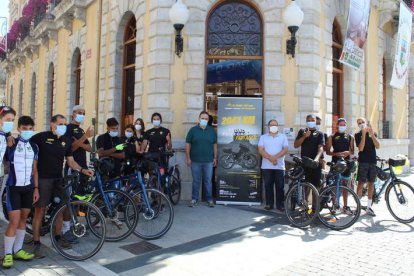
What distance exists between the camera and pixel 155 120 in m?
8.18

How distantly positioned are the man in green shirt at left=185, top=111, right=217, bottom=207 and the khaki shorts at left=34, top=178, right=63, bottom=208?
11.1 feet

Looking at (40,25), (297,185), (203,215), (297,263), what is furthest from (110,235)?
(40,25)

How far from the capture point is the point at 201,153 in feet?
26.8

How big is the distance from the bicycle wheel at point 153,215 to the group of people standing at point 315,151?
2.84m

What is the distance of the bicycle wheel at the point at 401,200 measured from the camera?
6.89m

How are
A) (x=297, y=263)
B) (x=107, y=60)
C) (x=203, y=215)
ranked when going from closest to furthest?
1. (x=297, y=263)
2. (x=203, y=215)
3. (x=107, y=60)

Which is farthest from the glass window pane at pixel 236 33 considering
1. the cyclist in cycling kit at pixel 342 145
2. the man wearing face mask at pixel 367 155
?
the man wearing face mask at pixel 367 155

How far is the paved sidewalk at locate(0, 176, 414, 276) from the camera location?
15.1 ft

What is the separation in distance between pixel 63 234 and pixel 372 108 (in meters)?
10.6

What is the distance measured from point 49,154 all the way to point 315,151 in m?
4.97

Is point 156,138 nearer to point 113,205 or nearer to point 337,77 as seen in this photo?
point 113,205

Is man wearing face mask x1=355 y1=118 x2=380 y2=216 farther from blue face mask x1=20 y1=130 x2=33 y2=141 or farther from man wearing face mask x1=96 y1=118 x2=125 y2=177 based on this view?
blue face mask x1=20 y1=130 x2=33 y2=141

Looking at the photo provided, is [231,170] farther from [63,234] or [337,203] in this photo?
[63,234]

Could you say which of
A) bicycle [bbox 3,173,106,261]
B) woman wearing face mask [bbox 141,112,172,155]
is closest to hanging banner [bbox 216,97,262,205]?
woman wearing face mask [bbox 141,112,172,155]
